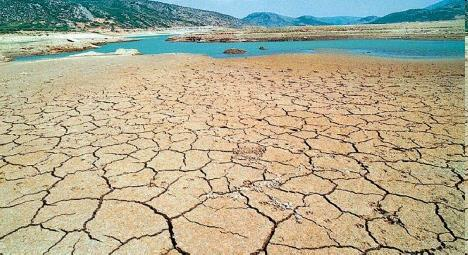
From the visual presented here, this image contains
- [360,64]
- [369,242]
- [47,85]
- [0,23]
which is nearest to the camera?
[369,242]

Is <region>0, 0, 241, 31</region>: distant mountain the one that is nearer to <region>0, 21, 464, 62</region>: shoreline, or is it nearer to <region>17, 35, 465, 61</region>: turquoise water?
<region>0, 21, 464, 62</region>: shoreline

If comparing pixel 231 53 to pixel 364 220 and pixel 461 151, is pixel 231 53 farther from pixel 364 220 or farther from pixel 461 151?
pixel 364 220

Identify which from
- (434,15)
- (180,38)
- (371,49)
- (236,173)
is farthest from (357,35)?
(434,15)

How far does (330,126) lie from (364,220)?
188 centimetres

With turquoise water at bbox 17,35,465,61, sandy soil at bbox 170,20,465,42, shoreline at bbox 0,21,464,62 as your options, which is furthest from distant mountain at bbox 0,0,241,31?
turquoise water at bbox 17,35,465,61

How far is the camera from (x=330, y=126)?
12.5ft

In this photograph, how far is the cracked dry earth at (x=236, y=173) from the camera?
6.31 feet

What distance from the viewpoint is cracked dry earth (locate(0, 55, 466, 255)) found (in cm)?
192

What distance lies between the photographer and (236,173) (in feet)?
8.89

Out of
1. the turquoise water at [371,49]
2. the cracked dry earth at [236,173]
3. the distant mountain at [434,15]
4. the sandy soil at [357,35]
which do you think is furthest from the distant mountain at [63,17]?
the distant mountain at [434,15]

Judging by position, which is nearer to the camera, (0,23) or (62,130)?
(62,130)

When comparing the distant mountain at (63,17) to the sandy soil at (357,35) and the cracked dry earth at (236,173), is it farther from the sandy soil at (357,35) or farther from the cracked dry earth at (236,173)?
the cracked dry earth at (236,173)

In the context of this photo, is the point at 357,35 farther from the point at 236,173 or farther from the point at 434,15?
the point at 434,15

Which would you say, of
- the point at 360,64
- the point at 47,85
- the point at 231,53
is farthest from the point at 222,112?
the point at 231,53
